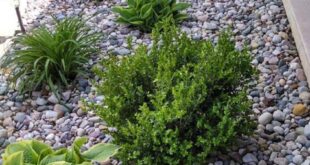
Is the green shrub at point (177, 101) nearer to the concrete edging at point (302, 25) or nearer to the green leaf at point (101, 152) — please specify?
the green leaf at point (101, 152)

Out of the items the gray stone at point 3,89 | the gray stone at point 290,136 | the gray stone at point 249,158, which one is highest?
the gray stone at point 3,89

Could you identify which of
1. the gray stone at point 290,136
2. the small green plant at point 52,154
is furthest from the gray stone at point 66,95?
the gray stone at point 290,136

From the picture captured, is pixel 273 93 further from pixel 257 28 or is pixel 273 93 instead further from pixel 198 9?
pixel 198 9

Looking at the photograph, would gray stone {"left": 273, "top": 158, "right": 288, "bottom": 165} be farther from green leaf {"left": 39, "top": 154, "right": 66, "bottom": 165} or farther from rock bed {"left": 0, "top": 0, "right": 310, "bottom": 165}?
green leaf {"left": 39, "top": 154, "right": 66, "bottom": 165}

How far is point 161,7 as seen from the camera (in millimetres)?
3605

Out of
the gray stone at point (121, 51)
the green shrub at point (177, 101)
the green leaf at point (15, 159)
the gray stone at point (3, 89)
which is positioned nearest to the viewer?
the green leaf at point (15, 159)

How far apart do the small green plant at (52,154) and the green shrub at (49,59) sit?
0.79 metres

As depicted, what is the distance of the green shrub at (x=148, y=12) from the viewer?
3516 millimetres

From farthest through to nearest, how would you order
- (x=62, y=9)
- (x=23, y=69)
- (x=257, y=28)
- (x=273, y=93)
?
(x=62, y=9) < (x=257, y=28) < (x=23, y=69) < (x=273, y=93)

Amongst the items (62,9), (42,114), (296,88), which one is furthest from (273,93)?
(62,9)

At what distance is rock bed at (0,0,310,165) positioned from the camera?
96.6 inches

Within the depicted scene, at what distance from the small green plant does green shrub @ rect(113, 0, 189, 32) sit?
147cm

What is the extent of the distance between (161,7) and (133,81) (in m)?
1.36

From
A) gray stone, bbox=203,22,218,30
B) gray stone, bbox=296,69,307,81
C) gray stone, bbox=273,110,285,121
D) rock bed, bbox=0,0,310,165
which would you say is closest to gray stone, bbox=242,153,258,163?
rock bed, bbox=0,0,310,165
